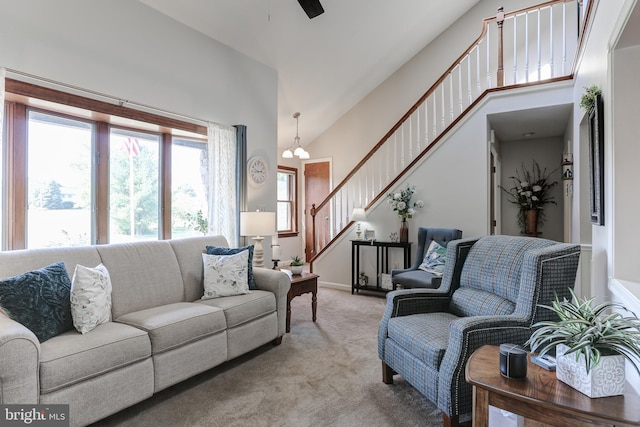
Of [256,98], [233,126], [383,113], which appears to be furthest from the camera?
[383,113]

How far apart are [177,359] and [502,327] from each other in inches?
80.2

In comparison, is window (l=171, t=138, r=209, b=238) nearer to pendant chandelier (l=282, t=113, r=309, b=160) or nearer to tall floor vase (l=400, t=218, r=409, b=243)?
pendant chandelier (l=282, t=113, r=309, b=160)

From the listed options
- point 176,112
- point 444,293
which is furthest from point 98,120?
point 444,293

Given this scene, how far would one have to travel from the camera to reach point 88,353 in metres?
Result: 1.93

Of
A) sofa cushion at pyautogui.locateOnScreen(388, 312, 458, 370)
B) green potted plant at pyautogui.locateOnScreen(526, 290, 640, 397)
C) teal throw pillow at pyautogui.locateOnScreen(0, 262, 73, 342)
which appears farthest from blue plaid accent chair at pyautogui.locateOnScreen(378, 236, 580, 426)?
teal throw pillow at pyautogui.locateOnScreen(0, 262, 73, 342)

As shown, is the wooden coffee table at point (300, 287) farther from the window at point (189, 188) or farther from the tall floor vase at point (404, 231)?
the tall floor vase at point (404, 231)

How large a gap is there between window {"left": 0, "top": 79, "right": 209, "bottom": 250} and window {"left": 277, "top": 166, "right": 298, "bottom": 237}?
3168 millimetres

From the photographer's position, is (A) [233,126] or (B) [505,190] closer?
(A) [233,126]

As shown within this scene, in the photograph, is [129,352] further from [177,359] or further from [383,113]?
[383,113]

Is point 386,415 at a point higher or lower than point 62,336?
lower

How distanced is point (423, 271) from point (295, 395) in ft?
8.23

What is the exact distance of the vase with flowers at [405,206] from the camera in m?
4.91

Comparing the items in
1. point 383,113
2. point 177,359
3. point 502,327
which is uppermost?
point 383,113

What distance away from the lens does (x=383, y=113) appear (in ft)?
21.8
